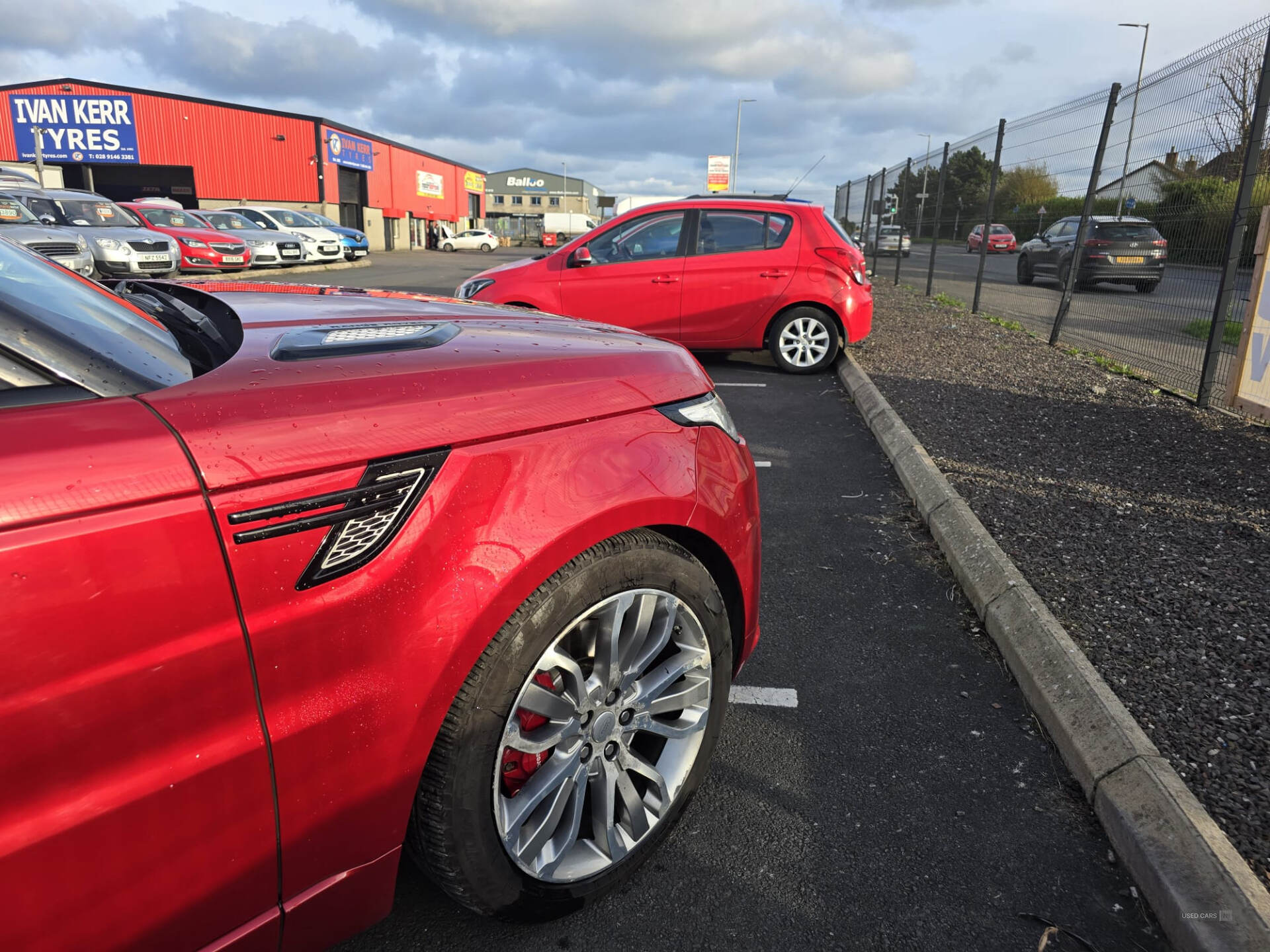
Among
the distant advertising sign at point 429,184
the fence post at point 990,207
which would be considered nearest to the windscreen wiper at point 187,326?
the fence post at point 990,207

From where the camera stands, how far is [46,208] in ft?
47.0

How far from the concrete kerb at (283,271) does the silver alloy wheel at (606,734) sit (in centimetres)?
1663

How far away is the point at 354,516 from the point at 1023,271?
19.6m

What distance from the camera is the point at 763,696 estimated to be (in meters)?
2.91

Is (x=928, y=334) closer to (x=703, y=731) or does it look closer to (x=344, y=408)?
(x=703, y=731)

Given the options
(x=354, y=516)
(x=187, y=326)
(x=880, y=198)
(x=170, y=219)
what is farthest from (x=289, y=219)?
(x=354, y=516)

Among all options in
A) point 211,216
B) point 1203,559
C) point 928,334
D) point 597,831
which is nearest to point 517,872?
point 597,831

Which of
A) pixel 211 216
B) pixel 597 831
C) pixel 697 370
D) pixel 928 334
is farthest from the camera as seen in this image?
pixel 211 216

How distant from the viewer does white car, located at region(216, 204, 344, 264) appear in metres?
24.2

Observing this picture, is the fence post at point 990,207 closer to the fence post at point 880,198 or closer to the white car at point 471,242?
the fence post at point 880,198

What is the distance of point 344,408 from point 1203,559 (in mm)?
3676

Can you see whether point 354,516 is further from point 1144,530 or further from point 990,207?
point 990,207

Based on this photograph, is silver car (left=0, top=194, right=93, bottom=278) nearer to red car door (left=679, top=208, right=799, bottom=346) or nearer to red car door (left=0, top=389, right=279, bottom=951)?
red car door (left=679, top=208, right=799, bottom=346)

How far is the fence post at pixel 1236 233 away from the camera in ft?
19.4
